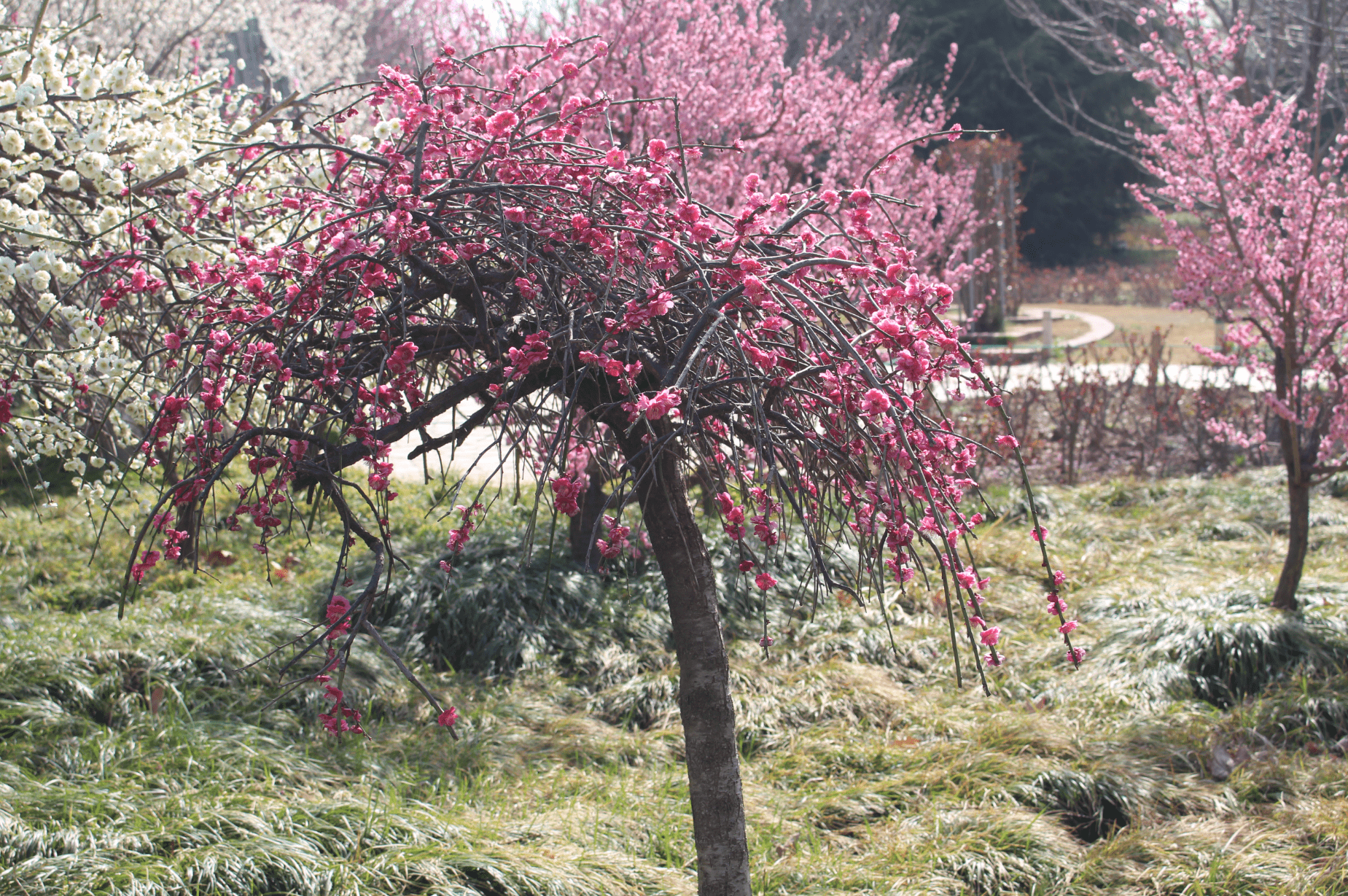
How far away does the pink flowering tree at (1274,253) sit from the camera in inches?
186

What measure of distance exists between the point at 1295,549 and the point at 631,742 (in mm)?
3155

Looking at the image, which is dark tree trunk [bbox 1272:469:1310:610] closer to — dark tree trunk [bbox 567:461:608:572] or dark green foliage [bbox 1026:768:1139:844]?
dark green foliage [bbox 1026:768:1139:844]

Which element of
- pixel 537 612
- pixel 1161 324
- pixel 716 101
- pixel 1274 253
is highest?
pixel 716 101

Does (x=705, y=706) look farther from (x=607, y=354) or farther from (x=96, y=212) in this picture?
(x=96, y=212)

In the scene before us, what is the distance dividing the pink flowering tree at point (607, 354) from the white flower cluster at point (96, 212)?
0.59 m

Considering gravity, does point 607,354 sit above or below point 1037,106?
below

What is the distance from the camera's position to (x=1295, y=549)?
4.52 meters

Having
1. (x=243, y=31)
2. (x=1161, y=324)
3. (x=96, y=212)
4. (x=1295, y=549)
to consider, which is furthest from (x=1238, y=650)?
(x=243, y=31)

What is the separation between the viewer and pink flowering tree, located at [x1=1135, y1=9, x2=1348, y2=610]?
473cm

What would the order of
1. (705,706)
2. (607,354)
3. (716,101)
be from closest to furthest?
(607,354)
(705,706)
(716,101)

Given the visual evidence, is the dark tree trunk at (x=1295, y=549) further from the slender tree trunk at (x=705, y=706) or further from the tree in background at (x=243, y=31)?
the tree in background at (x=243, y=31)

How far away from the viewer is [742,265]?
173 centimetres

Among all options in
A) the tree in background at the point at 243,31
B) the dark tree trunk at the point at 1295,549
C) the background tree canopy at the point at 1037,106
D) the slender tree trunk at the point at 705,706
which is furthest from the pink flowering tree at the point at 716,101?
the background tree canopy at the point at 1037,106

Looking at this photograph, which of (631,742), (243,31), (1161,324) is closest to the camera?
(631,742)
